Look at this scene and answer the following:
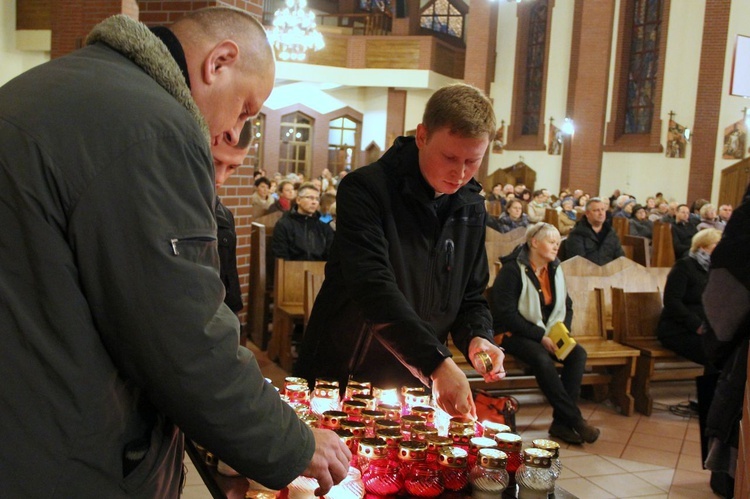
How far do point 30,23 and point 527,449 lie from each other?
16.7 meters

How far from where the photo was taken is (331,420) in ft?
5.94

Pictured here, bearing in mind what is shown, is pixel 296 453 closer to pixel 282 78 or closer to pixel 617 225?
pixel 617 225

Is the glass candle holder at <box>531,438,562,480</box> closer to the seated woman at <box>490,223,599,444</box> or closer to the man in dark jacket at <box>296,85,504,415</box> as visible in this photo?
the man in dark jacket at <box>296,85,504,415</box>

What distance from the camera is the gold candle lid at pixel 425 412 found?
192 centimetres

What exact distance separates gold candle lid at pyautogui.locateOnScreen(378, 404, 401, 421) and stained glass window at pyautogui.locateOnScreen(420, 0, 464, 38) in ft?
85.5

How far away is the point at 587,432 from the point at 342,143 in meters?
21.6

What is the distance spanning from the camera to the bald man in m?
1.05

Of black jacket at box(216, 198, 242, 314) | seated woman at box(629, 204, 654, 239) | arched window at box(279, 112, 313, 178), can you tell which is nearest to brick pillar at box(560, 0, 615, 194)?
seated woman at box(629, 204, 654, 239)

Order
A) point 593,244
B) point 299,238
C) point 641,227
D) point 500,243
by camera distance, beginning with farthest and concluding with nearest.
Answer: point 641,227 → point 500,243 → point 593,244 → point 299,238

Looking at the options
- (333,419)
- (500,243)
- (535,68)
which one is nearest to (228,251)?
(333,419)

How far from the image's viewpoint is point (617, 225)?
1285cm

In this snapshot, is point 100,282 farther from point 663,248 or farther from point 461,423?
point 663,248

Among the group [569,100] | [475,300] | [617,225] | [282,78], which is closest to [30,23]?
[282,78]

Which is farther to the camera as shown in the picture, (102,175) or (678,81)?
(678,81)
